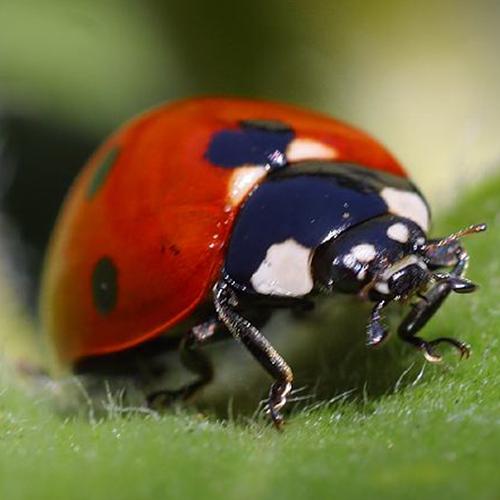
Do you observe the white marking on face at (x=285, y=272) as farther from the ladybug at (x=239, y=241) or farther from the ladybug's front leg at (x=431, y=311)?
the ladybug's front leg at (x=431, y=311)

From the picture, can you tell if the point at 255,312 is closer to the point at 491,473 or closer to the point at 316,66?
the point at 491,473

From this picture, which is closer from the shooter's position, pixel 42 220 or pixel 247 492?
pixel 247 492

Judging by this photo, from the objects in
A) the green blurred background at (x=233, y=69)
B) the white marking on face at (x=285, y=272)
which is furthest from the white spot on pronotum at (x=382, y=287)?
the green blurred background at (x=233, y=69)

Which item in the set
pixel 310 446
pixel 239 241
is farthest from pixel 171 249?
pixel 310 446

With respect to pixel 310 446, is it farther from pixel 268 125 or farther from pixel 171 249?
pixel 268 125

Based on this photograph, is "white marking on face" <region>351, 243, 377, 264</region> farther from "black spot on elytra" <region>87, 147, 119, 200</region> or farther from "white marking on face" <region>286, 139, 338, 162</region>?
"black spot on elytra" <region>87, 147, 119, 200</region>

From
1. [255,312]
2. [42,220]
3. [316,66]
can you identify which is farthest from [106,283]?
[316,66]
